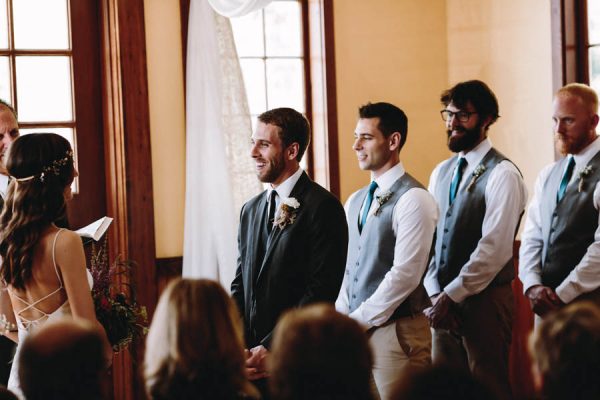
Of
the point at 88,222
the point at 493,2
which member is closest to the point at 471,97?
the point at 493,2

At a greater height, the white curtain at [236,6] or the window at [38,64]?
the white curtain at [236,6]

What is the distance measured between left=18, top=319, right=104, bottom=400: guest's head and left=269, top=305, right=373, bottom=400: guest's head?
0.33 metres

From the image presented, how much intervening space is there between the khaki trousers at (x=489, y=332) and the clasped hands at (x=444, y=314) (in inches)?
1.5

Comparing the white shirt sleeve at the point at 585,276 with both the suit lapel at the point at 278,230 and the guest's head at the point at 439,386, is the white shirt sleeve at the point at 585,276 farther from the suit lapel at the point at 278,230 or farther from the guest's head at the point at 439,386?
the guest's head at the point at 439,386

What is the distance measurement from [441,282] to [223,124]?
4.85ft

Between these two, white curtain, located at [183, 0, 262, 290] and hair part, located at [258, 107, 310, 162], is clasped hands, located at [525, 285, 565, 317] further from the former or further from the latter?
white curtain, located at [183, 0, 262, 290]

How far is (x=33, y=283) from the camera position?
105 inches

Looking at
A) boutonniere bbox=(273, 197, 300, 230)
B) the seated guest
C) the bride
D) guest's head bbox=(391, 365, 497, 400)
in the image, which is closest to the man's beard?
boutonniere bbox=(273, 197, 300, 230)

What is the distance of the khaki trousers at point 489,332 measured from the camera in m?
3.74

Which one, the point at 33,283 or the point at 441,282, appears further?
the point at 441,282

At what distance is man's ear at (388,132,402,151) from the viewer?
3.65m

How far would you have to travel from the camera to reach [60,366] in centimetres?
151

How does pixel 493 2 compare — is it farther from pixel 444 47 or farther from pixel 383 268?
pixel 383 268

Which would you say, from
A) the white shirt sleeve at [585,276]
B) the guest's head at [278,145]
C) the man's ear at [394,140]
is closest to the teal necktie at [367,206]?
the man's ear at [394,140]
